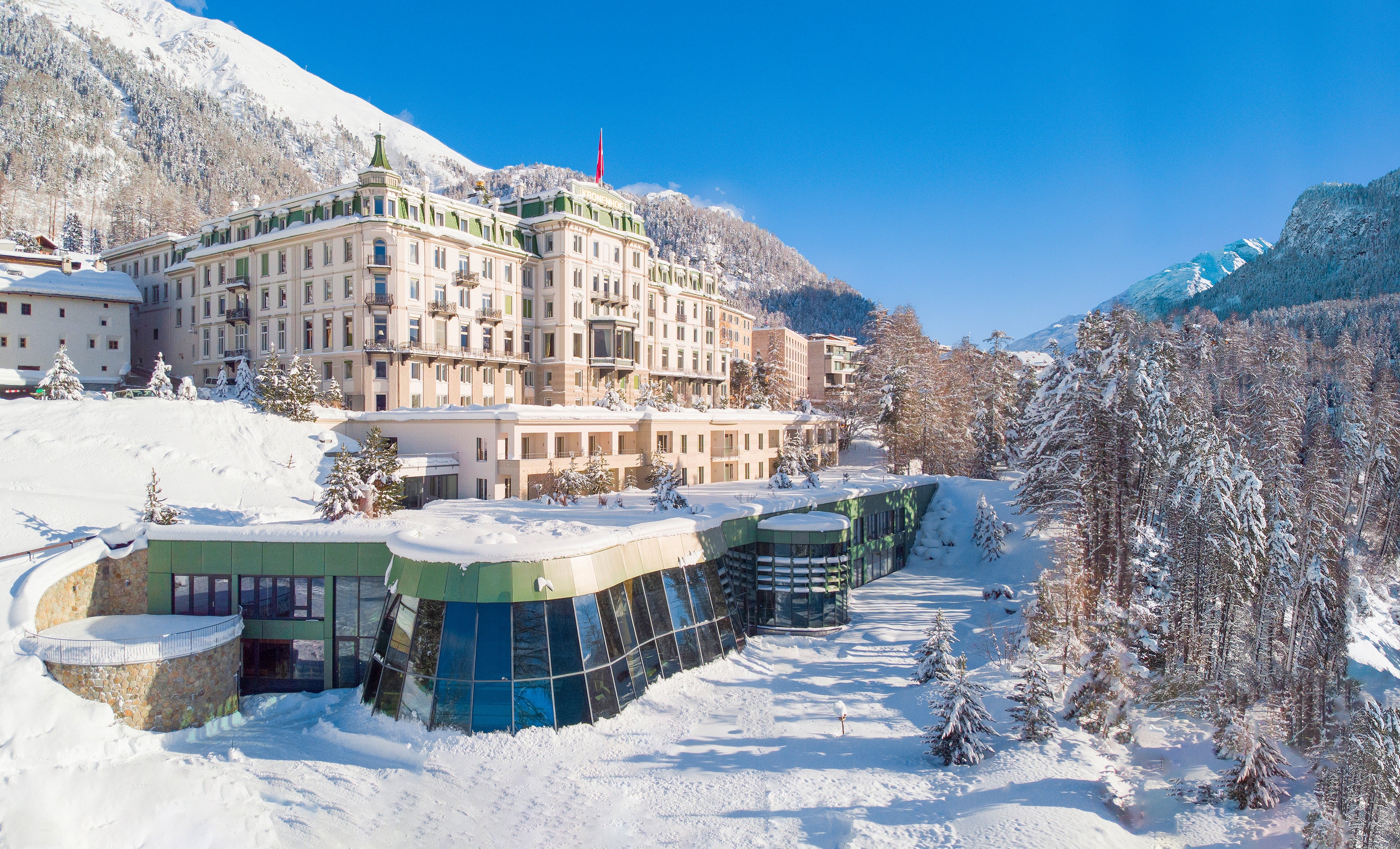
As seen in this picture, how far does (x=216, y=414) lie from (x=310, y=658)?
19.3 meters

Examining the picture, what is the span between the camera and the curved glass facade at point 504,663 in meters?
19.4

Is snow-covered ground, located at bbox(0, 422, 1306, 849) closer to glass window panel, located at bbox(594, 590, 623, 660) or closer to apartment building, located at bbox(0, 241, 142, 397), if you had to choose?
glass window panel, located at bbox(594, 590, 623, 660)

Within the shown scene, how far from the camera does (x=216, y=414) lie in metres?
36.8

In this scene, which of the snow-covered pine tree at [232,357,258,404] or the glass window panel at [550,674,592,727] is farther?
the snow-covered pine tree at [232,357,258,404]

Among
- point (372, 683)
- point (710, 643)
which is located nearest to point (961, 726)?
point (710, 643)

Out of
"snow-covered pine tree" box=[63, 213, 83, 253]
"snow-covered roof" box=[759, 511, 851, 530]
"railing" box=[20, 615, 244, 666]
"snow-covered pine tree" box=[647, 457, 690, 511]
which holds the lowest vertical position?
"railing" box=[20, 615, 244, 666]

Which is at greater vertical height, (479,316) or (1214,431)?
(479,316)

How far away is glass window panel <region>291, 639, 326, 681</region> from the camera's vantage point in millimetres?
23375

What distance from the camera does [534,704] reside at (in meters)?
19.4

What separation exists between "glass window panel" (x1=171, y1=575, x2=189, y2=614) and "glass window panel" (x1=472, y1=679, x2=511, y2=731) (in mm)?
11227

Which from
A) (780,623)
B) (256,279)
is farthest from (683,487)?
(256,279)

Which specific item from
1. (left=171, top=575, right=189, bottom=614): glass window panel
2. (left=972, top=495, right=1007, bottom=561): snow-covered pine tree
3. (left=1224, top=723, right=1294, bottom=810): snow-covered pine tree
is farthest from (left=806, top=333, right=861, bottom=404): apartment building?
(left=171, top=575, right=189, bottom=614): glass window panel

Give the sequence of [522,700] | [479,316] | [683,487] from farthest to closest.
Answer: [479,316], [683,487], [522,700]

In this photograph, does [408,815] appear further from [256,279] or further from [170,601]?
[256,279]
